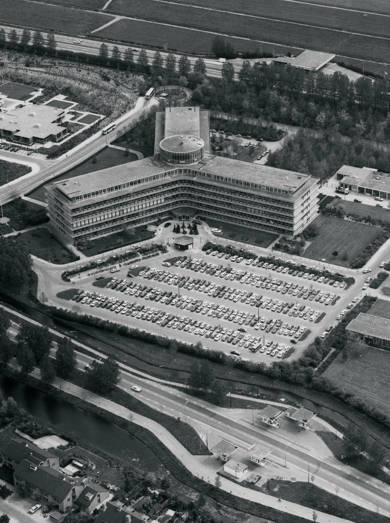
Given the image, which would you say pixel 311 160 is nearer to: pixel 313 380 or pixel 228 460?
pixel 313 380

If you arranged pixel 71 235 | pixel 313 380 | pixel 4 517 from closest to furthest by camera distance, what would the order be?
pixel 4 517 < pixel 313 380 < pixel 71 235

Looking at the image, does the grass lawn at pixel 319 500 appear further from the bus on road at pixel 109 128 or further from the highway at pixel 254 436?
the bus on road at pixel 109 128

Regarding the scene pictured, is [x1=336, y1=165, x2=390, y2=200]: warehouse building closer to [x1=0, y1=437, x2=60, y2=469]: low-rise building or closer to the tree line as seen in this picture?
the tree line

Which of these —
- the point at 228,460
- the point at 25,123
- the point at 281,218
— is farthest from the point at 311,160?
→ the point at 228,460

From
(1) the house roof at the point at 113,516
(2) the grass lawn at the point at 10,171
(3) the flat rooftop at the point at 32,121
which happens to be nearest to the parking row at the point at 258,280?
(2) the grass lawn at the point at 10,171

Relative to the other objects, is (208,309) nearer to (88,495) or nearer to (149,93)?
(88,495)

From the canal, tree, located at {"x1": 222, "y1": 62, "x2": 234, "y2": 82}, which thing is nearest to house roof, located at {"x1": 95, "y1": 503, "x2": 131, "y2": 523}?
the canal

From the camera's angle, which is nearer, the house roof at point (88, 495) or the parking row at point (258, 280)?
the house roof at point (88, 495)
